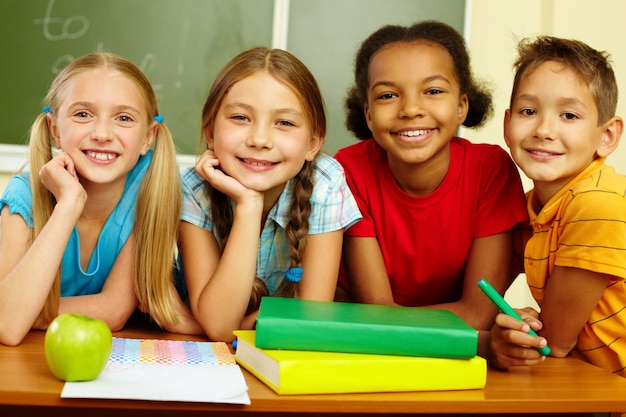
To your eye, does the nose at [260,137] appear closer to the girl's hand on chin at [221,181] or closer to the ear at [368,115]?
the girl's hand on chin at [221,181]

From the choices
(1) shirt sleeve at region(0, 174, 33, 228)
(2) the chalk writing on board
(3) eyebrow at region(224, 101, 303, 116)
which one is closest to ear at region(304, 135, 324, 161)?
(3) eyebrow at region(224, 101, 303, 116)

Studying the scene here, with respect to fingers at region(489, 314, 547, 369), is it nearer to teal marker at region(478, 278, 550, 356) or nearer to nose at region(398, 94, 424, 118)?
teal marker at region(478, 278, 550, 356)

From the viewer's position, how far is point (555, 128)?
1.38m

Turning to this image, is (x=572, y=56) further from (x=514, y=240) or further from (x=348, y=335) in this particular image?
(x=348, y=335)

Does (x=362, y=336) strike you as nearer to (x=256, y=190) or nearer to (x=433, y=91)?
(x=256, y=190)

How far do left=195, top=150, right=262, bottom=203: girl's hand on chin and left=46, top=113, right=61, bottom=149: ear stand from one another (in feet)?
0.97

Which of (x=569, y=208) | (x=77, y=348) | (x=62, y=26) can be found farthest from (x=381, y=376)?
(x=62, y=26)

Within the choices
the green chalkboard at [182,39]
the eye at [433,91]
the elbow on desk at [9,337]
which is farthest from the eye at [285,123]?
the green chalkboard at [182,39]

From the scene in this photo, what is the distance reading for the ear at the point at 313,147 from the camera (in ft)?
4.87

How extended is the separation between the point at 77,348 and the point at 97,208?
0.68 metres

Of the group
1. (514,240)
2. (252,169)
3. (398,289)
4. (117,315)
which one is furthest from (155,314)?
(514,240)

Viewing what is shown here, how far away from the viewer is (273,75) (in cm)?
139

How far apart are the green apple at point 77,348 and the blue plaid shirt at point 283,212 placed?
547mm

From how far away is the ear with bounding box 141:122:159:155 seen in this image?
146 centimetres
